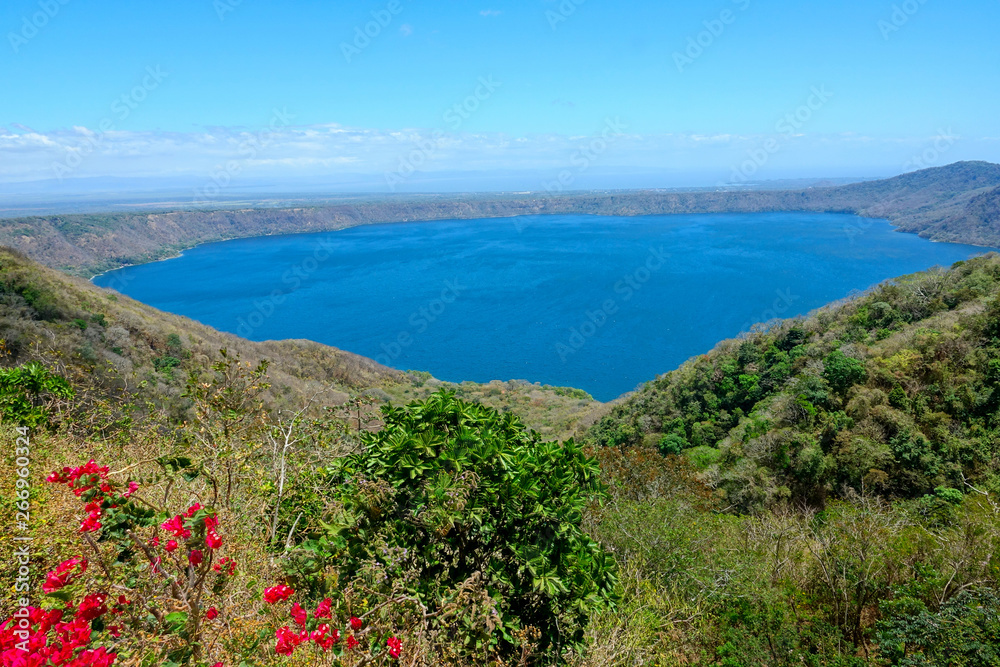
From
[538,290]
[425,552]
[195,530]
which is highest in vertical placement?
[195,530]

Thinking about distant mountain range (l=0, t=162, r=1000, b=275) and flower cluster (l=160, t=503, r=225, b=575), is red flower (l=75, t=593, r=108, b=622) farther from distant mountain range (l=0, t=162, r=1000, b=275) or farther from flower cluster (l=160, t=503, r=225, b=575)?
distant mountain range (l=0, t=162, r=1000, b=275)

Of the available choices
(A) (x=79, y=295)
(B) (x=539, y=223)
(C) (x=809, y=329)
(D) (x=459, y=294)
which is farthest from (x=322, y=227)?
(C) (x=809, y=329)

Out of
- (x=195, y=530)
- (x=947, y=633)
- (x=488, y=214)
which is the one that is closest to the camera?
(x=195, y=530)

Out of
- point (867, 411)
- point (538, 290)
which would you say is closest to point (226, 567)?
point (867, 411)

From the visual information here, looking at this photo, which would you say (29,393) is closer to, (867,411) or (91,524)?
(91,524)

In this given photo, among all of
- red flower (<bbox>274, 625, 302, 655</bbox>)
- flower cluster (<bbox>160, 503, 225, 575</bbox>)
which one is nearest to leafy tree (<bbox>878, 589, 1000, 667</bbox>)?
red flower (<bbox>274, 625, 302, 655</bbox>)

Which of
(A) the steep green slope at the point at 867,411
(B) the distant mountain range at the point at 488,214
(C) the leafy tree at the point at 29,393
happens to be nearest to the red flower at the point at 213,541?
(C) the leafy tree at the point at 29,393

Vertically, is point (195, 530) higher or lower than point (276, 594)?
higher
